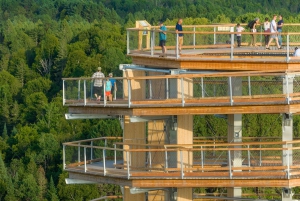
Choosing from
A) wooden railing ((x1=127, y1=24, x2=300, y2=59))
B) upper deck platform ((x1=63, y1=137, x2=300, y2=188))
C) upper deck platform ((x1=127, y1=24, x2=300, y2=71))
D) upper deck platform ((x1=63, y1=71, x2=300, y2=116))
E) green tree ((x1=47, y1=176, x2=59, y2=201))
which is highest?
wooden railing ((x1=127, y1=24, x2=300, y2=59))

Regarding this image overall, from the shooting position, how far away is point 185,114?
5422 centimetres

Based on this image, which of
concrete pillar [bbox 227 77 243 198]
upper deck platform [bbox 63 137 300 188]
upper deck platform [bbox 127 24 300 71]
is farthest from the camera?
concrete pillar [bbox 227 77 243 198]

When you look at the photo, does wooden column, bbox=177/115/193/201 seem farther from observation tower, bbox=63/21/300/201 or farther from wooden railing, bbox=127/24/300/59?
wooden railing, bbox=127/24/300/59

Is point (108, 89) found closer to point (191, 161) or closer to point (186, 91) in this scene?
point (186, 91)

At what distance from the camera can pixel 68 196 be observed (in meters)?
167

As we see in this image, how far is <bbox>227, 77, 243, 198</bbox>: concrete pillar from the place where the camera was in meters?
56.3

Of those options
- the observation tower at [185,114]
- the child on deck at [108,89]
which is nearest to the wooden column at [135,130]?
the observation tower at [185,114]

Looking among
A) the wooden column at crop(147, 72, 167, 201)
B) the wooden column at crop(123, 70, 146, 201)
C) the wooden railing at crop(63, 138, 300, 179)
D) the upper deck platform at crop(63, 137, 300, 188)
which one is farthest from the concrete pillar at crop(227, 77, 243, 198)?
the wooden column at crop(123, 70, 146, 201)

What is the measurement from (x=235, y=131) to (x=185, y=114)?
14.3ft

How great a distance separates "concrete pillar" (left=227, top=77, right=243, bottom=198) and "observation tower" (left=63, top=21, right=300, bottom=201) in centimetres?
4

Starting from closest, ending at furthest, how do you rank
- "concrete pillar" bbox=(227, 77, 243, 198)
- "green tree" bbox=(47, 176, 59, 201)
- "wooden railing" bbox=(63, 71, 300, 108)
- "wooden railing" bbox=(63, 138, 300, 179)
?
"wooden railing" bbox=(63, 71, 300, 108) → "wooden railing" bbox=(63, 138, 300, 179) → "concrete pillar" bbox=(227, 77, 243, 198) → "green tree" bbox=(47, 176, 59, 201)

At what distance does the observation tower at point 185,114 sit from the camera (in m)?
53.2

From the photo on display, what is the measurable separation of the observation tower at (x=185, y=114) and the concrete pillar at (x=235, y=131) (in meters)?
0.04

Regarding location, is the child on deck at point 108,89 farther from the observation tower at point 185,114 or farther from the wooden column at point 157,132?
the wooden column at point 157,132
